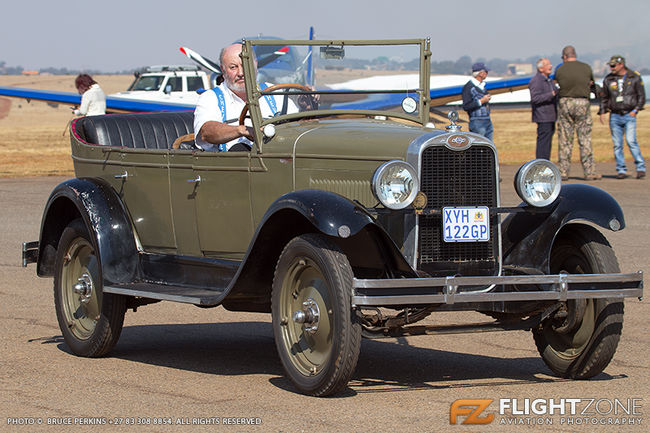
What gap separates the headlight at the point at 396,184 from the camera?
4.75 meters

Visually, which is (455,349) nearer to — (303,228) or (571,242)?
(571,242)

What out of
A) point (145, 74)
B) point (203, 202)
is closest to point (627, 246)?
point (203, 202)

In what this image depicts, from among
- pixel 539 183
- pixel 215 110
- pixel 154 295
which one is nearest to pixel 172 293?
pixel 154 295

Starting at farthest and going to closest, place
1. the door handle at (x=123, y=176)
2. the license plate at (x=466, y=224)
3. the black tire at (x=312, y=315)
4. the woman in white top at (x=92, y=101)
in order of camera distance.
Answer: the woman in white top at (x=92, y=101), the door handle at (x=123, y=176), the license plate at (x=466, y=224), the black tire at (x=312, y=315)

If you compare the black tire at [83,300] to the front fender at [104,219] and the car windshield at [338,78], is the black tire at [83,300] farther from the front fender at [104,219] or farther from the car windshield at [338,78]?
the car windshield at [338,78]

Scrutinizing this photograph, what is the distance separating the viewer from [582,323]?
17.4ft

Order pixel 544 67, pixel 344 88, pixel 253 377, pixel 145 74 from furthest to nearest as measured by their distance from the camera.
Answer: pixel 145 74
pixel 544 67
pixel 344 88
pixel 253 377

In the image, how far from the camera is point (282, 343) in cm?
500

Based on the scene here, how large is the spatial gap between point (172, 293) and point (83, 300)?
37.8 inches

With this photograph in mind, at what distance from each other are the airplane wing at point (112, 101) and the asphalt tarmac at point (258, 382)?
63.6 ft

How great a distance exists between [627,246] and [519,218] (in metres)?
5.36

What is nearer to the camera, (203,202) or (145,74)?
(203,202)

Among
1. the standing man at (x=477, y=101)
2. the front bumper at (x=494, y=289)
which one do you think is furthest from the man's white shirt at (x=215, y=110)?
the standing man at (x=477, y=101)

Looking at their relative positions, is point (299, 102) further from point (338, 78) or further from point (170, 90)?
point (170, 90)
